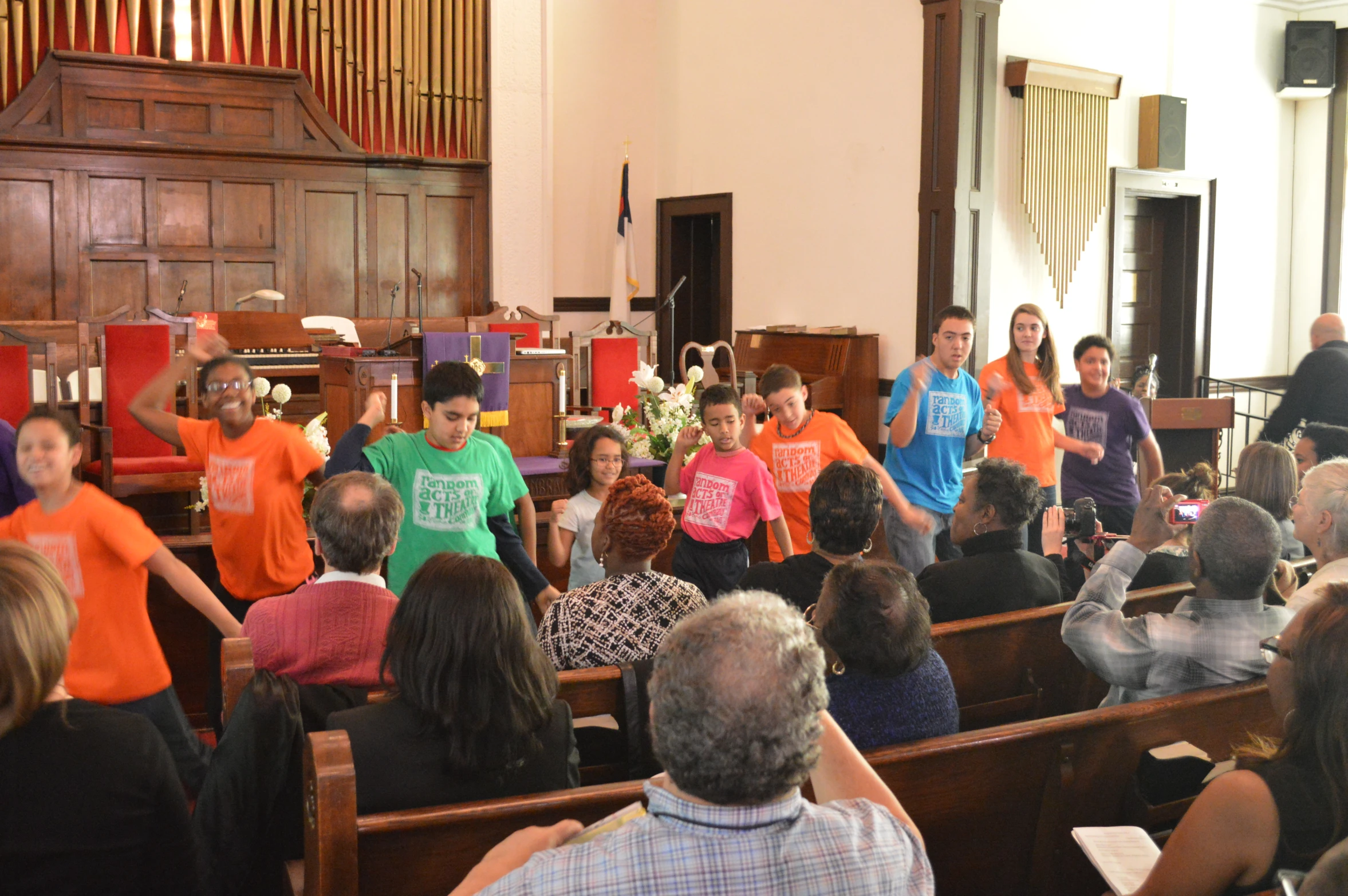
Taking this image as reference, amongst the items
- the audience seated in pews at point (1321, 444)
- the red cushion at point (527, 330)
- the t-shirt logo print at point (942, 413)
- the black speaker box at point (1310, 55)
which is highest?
the black speaker box at point (1310, 55)

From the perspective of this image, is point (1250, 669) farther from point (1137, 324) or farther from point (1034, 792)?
point (1137, 324)

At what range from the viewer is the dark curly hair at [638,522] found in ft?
8.89

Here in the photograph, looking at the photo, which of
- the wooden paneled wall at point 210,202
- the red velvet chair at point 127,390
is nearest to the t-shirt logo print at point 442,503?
the red velvet chair at point 127,390

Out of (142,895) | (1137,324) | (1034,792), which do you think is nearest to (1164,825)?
(1034,792)

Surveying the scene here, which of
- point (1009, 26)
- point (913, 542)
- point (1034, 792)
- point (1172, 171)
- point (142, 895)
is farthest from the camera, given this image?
point (1172, 171)

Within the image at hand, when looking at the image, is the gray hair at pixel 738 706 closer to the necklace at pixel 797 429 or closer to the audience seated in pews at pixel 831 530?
the audience seated in pews at pixel 831 530

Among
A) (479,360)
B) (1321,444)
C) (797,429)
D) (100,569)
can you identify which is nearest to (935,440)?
(797,429)

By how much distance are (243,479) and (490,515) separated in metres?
0.71

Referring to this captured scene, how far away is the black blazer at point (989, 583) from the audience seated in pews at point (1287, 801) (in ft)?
4.44

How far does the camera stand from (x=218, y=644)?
11.0 feet

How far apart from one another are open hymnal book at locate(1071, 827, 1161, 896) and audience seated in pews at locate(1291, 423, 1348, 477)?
256 centimetres

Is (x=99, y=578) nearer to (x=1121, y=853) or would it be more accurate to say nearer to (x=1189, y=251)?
(x=1121, y=853)

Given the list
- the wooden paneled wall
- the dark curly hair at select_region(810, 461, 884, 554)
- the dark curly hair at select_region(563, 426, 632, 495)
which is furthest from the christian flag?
the dark curly hair at select_region(810, 461, 884, 554)

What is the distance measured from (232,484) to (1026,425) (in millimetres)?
3078
